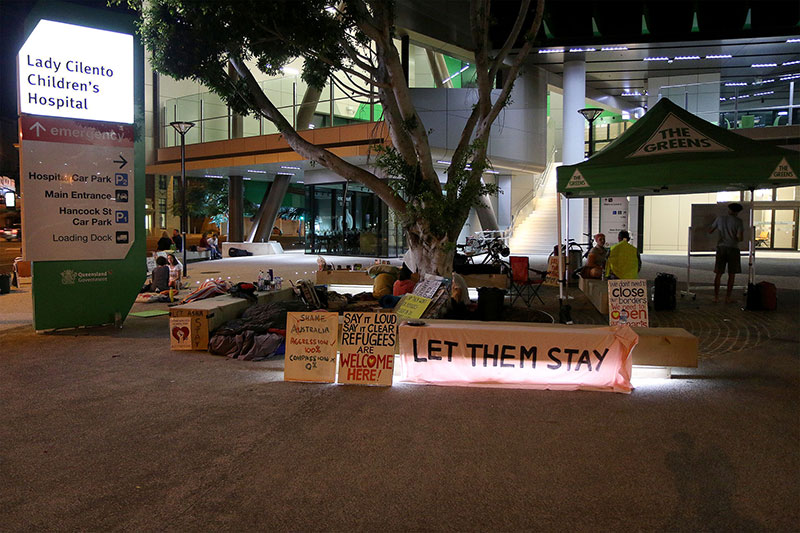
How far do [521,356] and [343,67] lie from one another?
6954mm

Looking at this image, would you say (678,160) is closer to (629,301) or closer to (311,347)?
(629,301)

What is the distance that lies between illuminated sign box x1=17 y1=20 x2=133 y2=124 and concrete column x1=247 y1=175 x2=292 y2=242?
20509mm

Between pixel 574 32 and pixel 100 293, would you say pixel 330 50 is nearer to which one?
pixel 100 293

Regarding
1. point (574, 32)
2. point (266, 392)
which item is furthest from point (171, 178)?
point (266, 392)

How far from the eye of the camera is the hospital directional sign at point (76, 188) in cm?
890

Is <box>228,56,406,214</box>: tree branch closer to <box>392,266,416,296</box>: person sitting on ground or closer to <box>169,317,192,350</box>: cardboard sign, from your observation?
<box>392,266,416,296</box>: person sitting on ground

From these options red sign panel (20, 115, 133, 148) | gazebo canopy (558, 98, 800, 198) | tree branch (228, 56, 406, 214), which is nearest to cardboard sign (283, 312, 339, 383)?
tree branch (228, 56, 406, 214)

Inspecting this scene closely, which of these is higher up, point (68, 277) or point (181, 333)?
point (68, 277)

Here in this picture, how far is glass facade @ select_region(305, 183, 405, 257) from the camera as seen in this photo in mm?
27844

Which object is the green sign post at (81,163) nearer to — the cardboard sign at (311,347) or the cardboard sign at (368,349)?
the cardboard sign at (311,347)

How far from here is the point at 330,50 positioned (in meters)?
10.6

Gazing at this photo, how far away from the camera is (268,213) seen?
99.5 feet

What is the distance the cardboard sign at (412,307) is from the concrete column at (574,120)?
1719 cm

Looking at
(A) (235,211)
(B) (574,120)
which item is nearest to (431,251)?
(B) (574,120)
